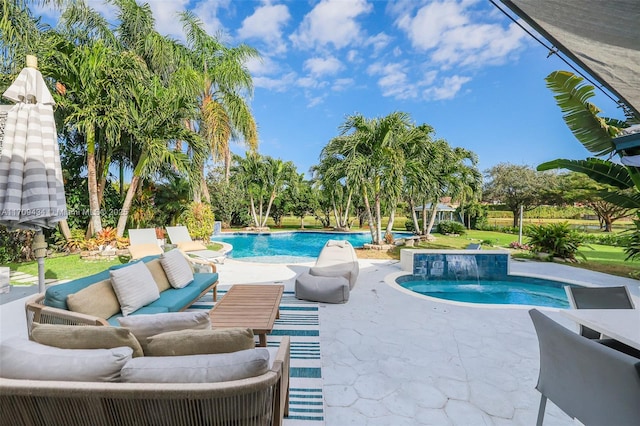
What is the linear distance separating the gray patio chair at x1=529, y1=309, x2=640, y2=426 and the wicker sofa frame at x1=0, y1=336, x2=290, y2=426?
1792mm

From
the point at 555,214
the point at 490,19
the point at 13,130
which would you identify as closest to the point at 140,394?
the point at 13,130

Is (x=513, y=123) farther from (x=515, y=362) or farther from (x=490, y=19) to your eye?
(x=515, y=362)

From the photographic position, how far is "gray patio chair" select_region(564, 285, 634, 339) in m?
2.81

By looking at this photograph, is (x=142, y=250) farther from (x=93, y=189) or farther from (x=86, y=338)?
(x=86, y=338)

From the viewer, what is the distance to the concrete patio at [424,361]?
2.43 meters

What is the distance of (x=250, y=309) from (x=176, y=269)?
1709 millimetres

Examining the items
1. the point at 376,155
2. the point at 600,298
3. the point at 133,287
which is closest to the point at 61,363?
the point at 133,287

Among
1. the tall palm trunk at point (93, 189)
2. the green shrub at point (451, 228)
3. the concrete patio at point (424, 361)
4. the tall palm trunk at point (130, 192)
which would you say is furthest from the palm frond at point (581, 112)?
the green shrub at point (451, 228)

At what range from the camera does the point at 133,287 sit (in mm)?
3445

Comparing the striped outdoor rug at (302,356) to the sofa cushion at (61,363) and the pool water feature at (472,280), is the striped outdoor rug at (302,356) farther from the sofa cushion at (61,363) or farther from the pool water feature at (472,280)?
the pool water feature at (472,280)

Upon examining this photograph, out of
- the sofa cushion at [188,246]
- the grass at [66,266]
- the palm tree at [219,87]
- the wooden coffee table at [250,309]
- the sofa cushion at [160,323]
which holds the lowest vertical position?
the grass at [66,266]

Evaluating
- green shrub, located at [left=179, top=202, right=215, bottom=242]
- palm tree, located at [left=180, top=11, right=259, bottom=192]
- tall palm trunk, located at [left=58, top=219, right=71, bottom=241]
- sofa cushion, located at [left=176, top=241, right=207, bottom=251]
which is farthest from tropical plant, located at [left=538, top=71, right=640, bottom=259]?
tall palm trunk, located at [left=58, top=219, right=71, bottom=241]

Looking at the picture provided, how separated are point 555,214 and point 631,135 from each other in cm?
3025

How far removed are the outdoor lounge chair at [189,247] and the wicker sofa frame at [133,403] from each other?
7.27m
